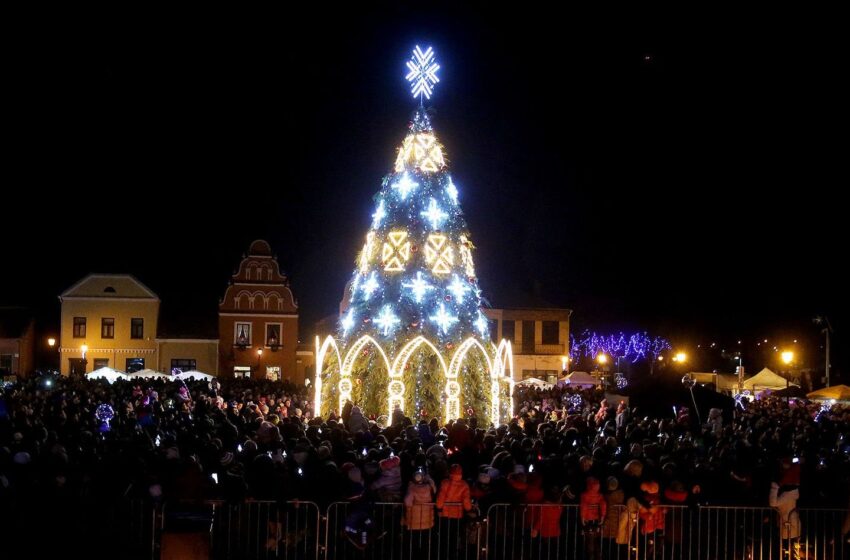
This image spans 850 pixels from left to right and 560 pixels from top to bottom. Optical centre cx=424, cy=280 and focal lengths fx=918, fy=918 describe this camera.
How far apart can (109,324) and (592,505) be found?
45.3 metres

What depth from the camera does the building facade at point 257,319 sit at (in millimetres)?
52125

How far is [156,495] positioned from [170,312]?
143 feet

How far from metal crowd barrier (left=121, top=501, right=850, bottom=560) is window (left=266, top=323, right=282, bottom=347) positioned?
41.3 metres

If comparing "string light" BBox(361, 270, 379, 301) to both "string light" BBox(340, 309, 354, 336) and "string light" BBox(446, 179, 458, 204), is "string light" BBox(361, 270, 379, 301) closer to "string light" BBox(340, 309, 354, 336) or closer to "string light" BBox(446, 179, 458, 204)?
"string light" BBox(340, 309, 354, 336)

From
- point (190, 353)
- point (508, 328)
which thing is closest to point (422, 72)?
point (190, 353)

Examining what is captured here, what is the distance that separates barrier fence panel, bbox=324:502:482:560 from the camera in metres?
11.0

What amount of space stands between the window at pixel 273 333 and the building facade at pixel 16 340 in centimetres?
1335

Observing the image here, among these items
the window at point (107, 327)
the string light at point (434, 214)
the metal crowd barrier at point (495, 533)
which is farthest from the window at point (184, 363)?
the metal crowd barrier at point (495, 533)

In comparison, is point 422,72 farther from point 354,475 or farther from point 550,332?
point 550,332

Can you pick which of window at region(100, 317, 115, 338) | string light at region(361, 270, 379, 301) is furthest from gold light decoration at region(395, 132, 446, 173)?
window at region(100, 317, 115, 338)

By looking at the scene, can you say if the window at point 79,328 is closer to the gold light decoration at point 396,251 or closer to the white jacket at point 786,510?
the gold light decoration at point 396,251

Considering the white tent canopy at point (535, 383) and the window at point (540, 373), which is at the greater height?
the white tent canopy at point (535, 383)

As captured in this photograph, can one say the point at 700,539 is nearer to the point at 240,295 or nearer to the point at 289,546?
the point at 289,546

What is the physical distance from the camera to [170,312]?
5344 centimetres
